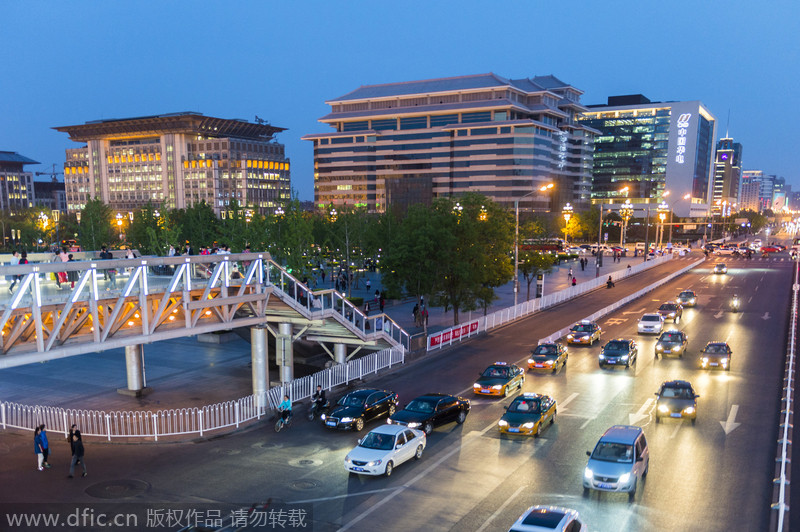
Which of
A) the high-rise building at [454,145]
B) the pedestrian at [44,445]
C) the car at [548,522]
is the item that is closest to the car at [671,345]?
the car at [548,522]

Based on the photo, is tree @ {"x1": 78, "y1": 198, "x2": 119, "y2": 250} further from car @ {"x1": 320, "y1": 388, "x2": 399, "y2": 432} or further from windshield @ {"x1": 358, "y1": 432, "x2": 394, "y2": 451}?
windshield @ {"x1": 358, "y1": 432, "x2": 394, "y2": 451}

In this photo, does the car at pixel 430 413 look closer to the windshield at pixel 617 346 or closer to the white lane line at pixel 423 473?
the white lane line at pixel 423 473

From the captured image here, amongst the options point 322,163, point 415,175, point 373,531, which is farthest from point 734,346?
point 322,163

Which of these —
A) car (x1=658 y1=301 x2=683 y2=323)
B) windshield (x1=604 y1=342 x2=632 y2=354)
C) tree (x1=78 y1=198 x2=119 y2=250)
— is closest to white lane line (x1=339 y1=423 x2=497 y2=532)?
windshield (x1=604 y1=342 x2=632 y2=354)

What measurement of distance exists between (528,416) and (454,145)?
14760 cm

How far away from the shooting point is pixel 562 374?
30.7m

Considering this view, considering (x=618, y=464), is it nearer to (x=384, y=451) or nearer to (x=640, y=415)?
(x=384, y=451)

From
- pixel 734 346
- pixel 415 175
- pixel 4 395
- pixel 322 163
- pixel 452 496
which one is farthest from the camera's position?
pixel 322 163

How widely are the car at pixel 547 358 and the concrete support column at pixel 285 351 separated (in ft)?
41.9

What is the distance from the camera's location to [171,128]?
600 ft

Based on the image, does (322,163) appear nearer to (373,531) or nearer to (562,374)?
(562,374)

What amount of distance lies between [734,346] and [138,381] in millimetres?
33832

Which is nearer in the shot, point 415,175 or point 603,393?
point 603,393

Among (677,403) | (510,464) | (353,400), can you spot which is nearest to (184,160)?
(353,400)
